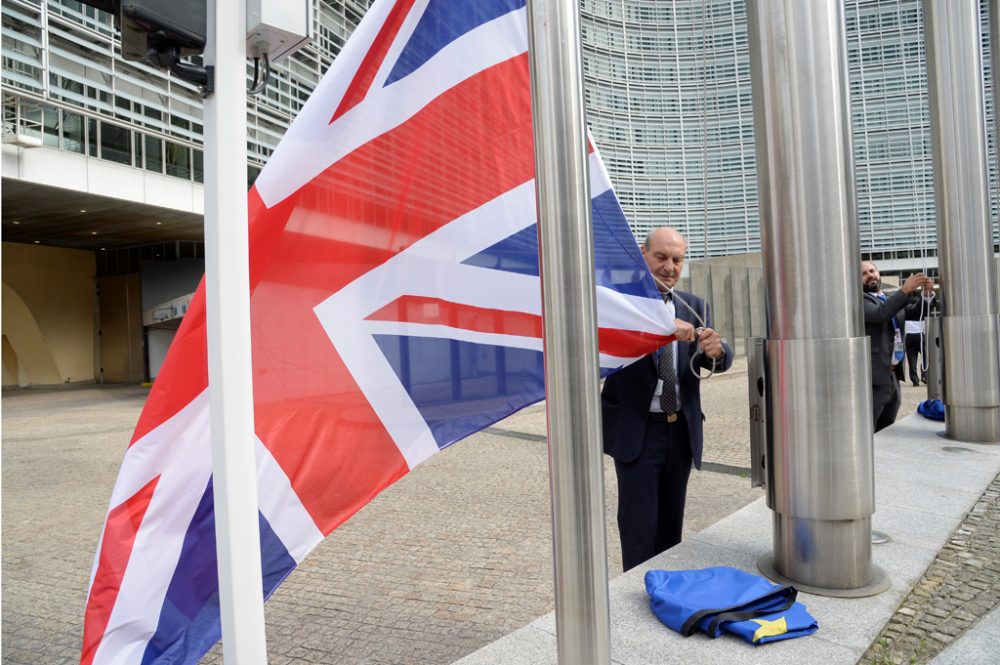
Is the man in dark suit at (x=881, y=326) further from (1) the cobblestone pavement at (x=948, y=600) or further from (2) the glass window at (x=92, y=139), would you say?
(2) the glass window at (x=92, y=139)

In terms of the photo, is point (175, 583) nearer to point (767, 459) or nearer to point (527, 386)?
point (527, 386)

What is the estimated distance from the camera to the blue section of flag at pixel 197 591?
78.9 inches

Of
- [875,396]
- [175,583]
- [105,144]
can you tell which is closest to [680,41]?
[105,144]

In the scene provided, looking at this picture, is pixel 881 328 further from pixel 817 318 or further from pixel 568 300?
pixel 568 300

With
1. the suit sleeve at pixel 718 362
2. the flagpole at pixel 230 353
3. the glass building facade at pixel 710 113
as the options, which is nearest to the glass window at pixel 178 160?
the glass building facade at pixel 710 113

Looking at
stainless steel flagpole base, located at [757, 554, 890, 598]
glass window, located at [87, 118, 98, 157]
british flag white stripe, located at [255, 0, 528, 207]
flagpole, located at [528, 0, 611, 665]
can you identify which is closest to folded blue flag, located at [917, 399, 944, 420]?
stainless steel flagpole base, located at [757, 554, 890, 598]

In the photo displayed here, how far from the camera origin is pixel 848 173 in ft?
9.90

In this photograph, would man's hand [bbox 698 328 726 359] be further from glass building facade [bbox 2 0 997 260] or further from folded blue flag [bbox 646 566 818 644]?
glass building facade [bbox 2 0 997 260]

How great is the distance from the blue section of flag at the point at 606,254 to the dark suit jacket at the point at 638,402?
48 cm

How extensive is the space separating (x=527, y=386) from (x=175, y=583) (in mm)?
1391

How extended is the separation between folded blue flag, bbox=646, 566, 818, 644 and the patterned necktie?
81cm

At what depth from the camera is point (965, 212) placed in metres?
6.56

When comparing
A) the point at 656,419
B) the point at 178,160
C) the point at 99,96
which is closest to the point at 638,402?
the point at 656,419

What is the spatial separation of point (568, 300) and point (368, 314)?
3.77ft
